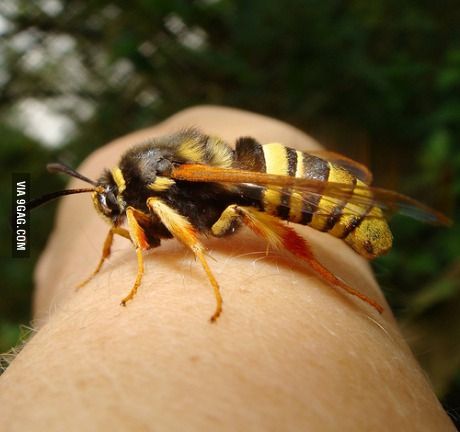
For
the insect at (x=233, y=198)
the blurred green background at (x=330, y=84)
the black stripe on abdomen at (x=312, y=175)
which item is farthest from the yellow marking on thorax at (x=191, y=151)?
the blurred green background at (x=330, y=84)

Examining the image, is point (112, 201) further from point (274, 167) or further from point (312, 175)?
point (312, 175)

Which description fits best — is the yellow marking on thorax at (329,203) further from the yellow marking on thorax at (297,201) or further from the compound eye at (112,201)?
the compound eye at (112,201)

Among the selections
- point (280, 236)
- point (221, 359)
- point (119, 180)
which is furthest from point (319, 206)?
Result: point (221, 359)

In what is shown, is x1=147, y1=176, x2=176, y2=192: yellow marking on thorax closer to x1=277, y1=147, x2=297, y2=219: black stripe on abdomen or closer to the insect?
the insect

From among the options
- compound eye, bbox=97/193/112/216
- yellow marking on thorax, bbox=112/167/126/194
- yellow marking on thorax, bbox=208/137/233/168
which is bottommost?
compound eye, bbox=97/193/112/216

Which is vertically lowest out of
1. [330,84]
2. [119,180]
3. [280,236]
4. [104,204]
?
[104,204]

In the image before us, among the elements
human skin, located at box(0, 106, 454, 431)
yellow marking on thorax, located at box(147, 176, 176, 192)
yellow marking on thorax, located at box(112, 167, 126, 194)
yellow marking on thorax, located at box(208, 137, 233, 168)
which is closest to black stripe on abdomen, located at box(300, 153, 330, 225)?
human skin, located at box(0, 106, 454, 431)

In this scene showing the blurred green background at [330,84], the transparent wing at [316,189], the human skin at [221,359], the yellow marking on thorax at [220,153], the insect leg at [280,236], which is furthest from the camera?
the blurred green background at [330,84]

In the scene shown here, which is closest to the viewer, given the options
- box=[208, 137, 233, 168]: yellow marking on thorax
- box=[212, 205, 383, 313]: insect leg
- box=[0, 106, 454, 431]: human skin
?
box=[0, 106, 454, 431]: human skin
